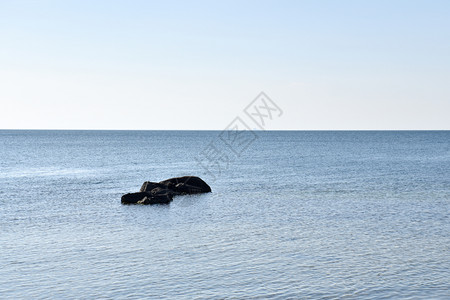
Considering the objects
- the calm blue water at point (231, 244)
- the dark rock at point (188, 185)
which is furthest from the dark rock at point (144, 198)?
the dark rock at point (188, 185)

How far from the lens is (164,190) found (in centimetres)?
5728

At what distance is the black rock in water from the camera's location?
52.6 metres

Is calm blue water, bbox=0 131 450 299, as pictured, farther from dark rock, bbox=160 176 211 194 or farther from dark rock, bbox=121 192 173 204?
dark rock, bbox=160 176 211 194

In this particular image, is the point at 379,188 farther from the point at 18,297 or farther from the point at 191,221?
the point at 18,297

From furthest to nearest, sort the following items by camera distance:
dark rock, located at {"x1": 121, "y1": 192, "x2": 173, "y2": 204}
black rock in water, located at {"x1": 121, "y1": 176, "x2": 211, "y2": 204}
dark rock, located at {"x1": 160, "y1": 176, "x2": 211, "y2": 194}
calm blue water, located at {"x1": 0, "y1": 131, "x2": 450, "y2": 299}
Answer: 1. dark rock, located at {"x1": 160, "y1": 176, "x2": 211, "y2": 194}
2. black rock in water, located at {"x1": 121, "y1": 176, "x2": 211, "y2": 204}
3. dark rock, located at {"x1": 121, "y1": 192, "x2": 173, "y2": 204}
4. calm blue water, located at {"x1": 0, "y1": 131, "x2": 450, "y2": 299}

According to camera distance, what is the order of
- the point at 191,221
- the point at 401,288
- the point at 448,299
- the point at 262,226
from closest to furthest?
the point at 448,299, the point at 401,288, the point at 262,226, the point at 191,221

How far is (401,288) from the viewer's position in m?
24.9

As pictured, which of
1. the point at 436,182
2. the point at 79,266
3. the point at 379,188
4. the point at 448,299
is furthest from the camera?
the point at 436,182

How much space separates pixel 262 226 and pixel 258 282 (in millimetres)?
14151

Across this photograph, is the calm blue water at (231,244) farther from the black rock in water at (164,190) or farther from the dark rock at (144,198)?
the black rock in water at (164,190)

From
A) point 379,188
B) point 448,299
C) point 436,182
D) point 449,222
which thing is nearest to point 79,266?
point 448,299

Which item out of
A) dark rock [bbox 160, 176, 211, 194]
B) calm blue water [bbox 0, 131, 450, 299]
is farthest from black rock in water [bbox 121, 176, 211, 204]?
calm blue water [bbox 0, 131, 450, 299]

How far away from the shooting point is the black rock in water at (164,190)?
173ft

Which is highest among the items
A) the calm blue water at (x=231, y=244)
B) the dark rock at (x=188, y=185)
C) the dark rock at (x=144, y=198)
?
the dark rock at (x=188, y=185)
